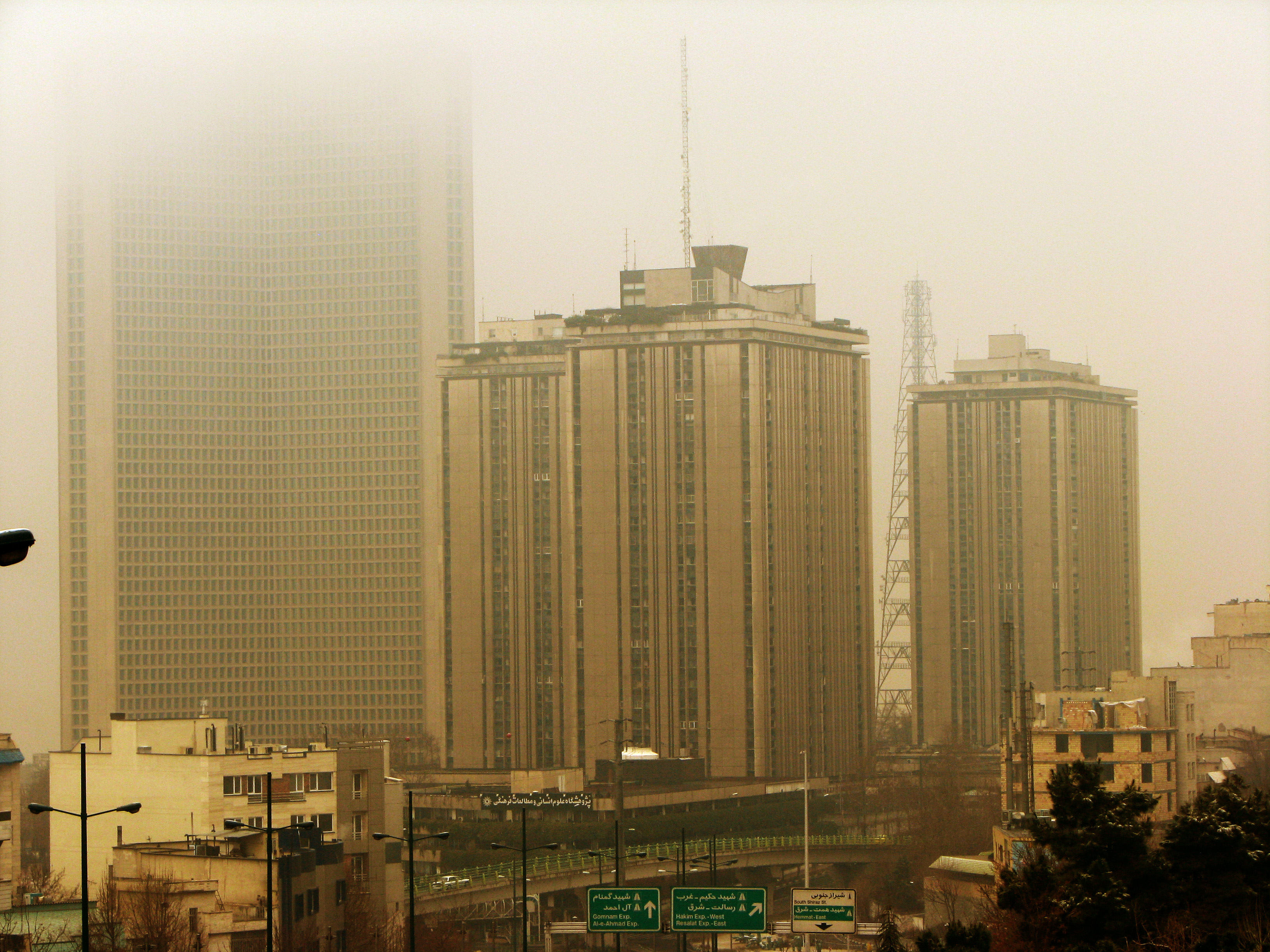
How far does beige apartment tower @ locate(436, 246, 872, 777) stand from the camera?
4587 inches

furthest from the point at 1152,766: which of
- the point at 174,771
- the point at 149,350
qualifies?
the point at 149,350

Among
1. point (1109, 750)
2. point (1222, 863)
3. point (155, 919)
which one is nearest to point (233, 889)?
point (155, 919)

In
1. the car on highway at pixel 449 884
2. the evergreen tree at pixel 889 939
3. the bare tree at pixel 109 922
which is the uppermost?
the evergreen tree at pixel 889 939

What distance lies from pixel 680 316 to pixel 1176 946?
95.4 metres

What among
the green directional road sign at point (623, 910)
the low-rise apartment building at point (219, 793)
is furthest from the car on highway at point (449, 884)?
the green directional road sign at point (623, 910)

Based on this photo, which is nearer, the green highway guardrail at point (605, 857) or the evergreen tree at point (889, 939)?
the evergreen tree at point (889, 939)

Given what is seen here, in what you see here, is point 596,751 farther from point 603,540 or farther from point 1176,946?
point 1176,946

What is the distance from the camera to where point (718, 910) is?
112 ft

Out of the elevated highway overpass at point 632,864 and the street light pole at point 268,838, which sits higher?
the street light pole at point 268,838

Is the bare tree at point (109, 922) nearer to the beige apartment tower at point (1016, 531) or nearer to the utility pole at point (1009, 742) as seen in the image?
the utility pole at point (1009, 742)

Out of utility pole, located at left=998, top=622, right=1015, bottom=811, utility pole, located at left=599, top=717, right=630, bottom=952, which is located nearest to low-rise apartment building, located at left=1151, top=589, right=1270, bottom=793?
utility pole, located at left=998, top=622, right=1015, bottom=811

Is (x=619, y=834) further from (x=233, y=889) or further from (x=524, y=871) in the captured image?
(x=233, y=889)

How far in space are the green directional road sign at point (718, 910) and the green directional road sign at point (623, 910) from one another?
0.49 m

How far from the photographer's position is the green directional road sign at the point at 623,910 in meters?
34.4
